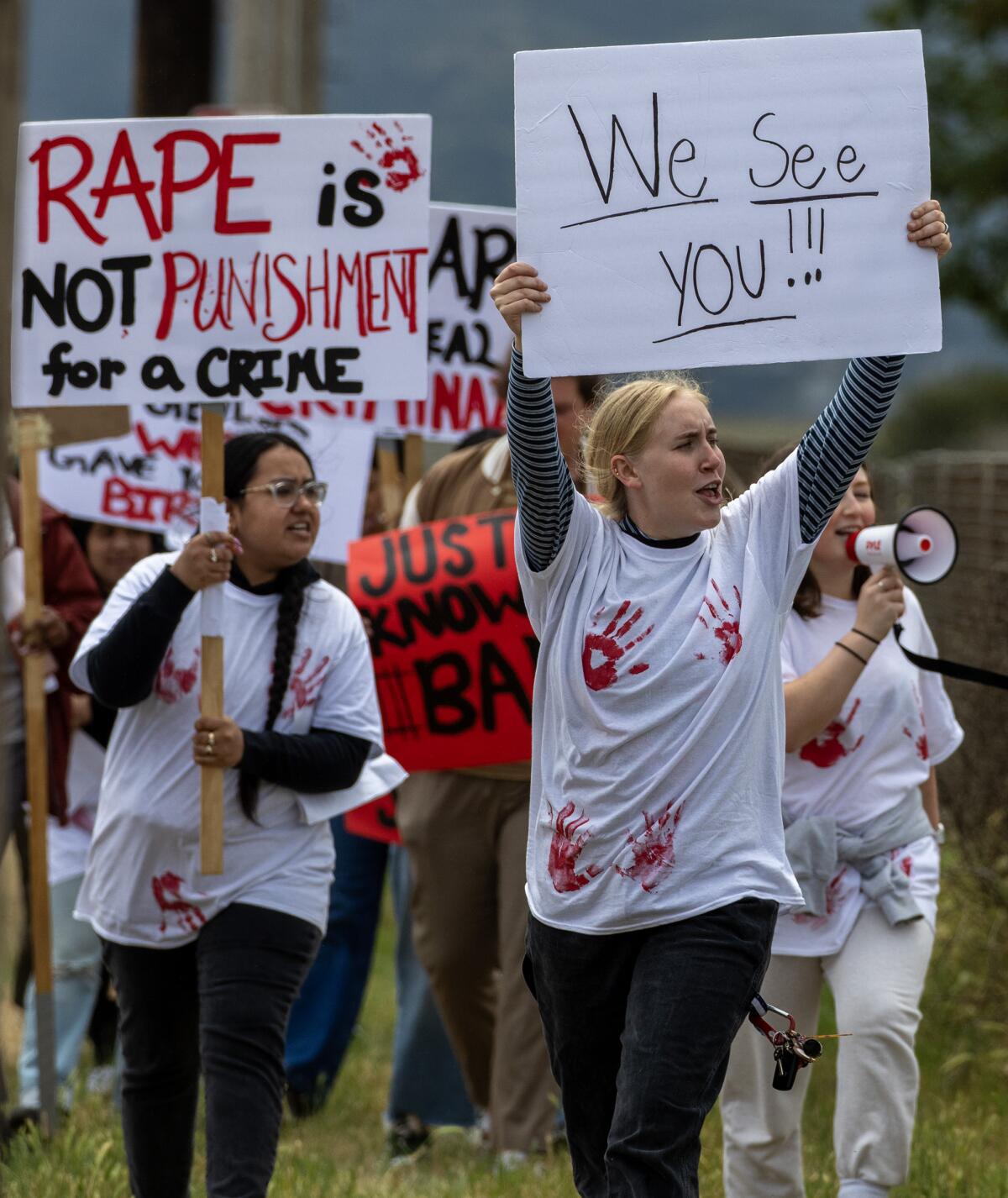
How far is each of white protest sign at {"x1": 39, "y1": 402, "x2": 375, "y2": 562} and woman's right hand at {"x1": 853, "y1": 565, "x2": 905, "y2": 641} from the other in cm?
248

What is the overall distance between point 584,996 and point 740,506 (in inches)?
37.1

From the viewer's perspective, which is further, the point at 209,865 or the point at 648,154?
the point at 209,865

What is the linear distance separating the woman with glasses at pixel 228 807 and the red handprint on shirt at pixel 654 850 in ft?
3.54

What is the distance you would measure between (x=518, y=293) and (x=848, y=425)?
63 centimetres

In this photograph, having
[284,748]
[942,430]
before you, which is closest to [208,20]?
[284,748]

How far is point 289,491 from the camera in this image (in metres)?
4.44

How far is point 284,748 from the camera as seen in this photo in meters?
4.23

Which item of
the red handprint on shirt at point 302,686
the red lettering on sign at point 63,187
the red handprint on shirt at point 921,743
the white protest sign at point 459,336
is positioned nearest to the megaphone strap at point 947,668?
the red handprint on shirt at point 921,743

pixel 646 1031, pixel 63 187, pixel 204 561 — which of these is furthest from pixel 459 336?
pixel 646 1031

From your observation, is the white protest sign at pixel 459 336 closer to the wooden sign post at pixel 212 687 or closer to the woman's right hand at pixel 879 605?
the wooden sign post at pixel 212 687

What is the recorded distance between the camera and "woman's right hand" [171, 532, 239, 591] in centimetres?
416

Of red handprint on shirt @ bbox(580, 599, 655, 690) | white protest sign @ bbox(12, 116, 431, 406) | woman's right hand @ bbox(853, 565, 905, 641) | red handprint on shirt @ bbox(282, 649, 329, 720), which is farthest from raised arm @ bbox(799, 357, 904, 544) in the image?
red handprint on shirt @ bbox(282, 649, 329, 720)

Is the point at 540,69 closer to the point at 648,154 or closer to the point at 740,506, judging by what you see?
the point at 648,154

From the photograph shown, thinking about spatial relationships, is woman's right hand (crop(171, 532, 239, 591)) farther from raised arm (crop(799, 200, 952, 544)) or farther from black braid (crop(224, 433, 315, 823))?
raised arm (crop(799, 200, 952, 544))
